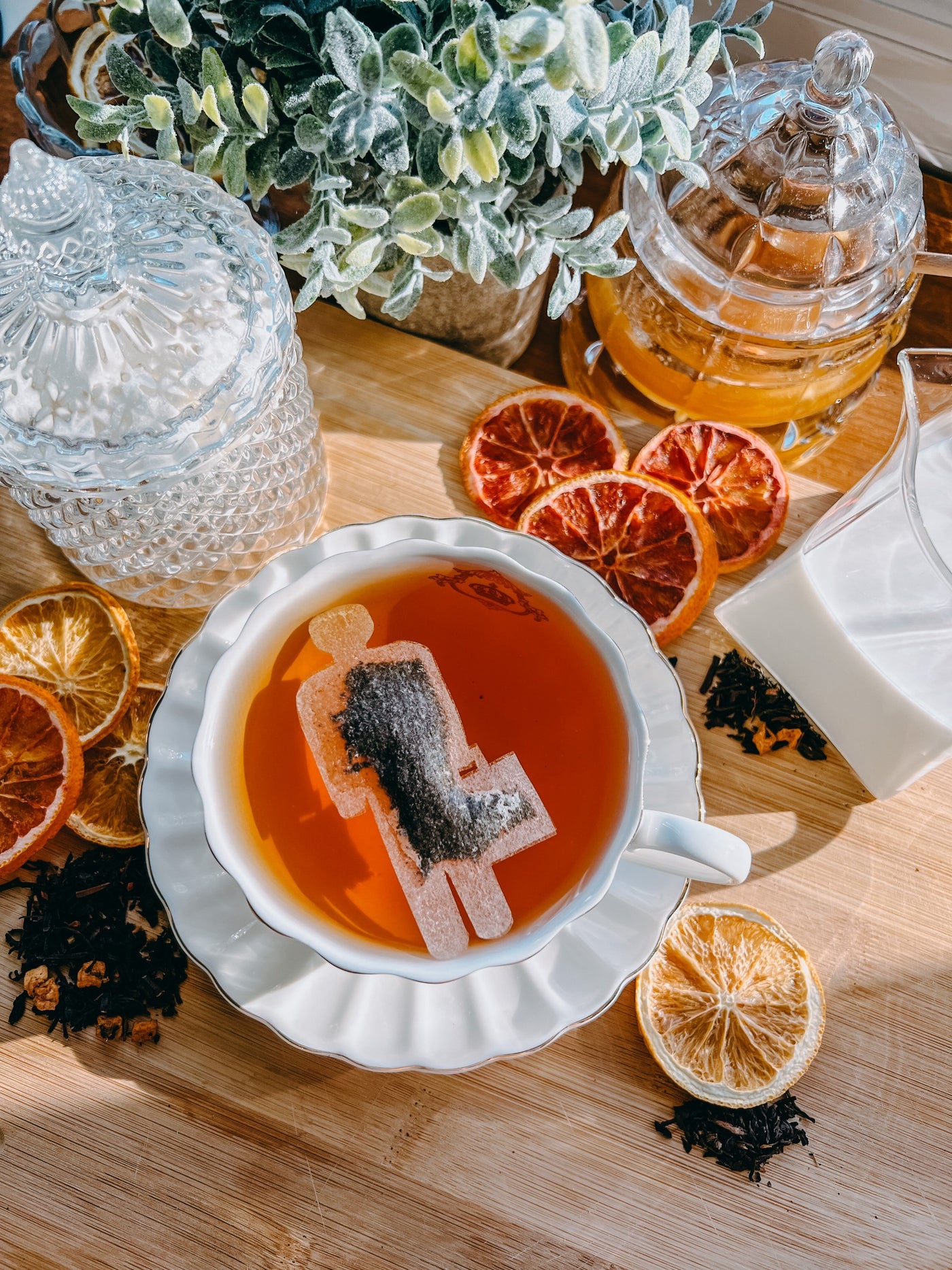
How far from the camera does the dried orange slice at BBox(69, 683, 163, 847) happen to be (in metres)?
1.02

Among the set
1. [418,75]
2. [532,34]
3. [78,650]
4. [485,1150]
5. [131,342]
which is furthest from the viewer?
[78,650]

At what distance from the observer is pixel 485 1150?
0.97 m

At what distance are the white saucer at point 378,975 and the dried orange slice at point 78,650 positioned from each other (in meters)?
0.14

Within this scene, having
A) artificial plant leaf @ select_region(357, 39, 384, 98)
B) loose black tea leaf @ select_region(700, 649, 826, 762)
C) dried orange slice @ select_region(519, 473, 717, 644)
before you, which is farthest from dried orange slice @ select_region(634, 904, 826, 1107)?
artificial plant leaf @ select_region(357, 39, 384, 98)

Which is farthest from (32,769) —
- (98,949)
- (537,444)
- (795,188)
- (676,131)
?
(795,188)

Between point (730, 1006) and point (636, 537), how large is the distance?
505mm

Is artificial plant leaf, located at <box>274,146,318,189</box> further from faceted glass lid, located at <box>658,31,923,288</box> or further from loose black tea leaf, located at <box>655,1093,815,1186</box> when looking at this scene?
loose black tea leaf, located at <box>655,1093,815,1186</box>

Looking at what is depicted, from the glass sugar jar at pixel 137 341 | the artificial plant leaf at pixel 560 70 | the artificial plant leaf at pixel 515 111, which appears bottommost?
the glass sugar jar at pixel 137 341

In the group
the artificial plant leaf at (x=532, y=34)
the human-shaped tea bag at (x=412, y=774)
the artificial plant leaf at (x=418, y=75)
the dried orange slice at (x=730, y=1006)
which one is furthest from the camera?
the dried orange slice at (x=730, y=1006)

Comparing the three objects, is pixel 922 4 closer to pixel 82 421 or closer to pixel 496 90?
pixel 496 90

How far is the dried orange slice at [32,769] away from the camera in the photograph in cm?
99

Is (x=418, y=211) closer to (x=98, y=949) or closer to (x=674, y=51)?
(x=674, y=51)

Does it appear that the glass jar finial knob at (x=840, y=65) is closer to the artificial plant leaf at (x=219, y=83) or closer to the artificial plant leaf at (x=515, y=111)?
the artificial plant leaf at (x=515, y=111)

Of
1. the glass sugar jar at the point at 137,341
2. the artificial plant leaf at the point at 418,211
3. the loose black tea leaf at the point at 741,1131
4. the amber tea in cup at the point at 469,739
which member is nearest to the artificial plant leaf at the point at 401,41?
the artificial plant leaf at the point at 418,211
